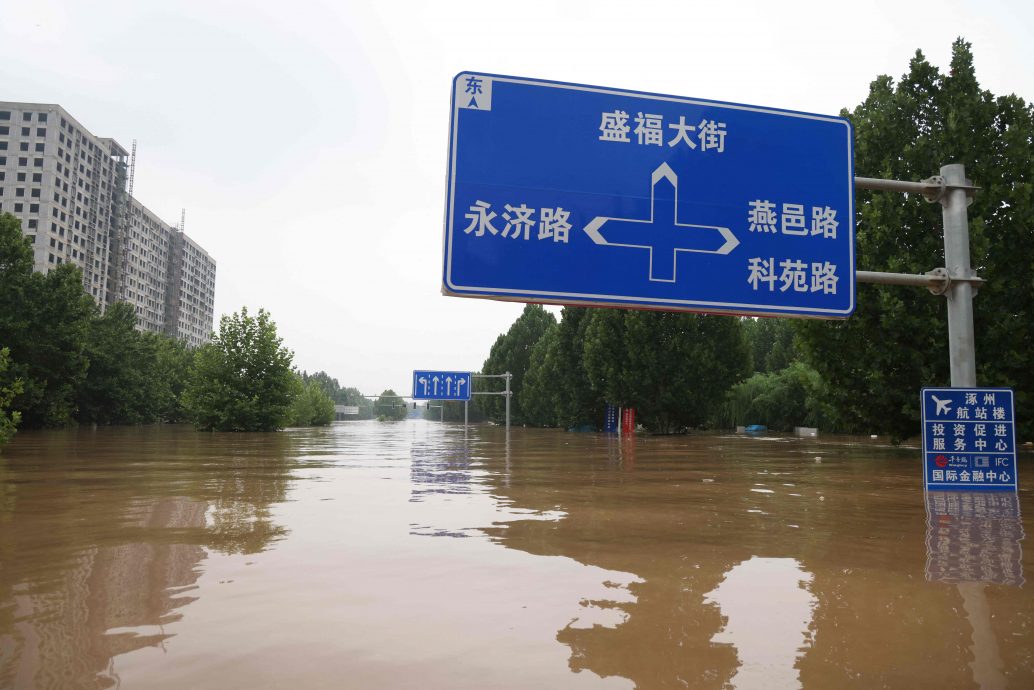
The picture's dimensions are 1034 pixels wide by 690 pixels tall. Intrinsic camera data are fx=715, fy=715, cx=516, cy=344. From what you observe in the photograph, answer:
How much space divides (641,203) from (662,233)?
414 mm

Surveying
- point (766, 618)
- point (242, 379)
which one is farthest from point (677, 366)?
point (766, 618)

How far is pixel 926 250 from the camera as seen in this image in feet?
57.5

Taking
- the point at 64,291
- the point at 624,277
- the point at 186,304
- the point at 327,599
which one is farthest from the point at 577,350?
the point at 186,304

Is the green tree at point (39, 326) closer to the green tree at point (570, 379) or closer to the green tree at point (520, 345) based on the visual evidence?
the green tree at point (570, 379)

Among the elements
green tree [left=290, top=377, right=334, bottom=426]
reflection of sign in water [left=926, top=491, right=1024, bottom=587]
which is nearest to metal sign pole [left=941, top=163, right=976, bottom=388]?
reflection of sign in water [left=926, top=491, right=1024, bottom=587]

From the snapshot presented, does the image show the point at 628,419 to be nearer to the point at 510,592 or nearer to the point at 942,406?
the point at 942,406

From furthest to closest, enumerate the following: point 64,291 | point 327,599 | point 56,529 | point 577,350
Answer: point 577,350 → point 64,291 → point 56,529 → point 327,599

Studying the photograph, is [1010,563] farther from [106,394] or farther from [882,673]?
[106,394]

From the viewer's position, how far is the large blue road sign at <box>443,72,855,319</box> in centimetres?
777

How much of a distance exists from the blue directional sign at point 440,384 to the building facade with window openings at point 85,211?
51.4 m

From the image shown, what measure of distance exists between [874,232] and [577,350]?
111 ft

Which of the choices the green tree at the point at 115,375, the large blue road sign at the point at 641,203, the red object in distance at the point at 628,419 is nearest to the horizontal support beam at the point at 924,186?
the large blue road sign at the point at 641,203

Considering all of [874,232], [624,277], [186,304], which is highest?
[186,304]

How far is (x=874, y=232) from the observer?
17984 mm
